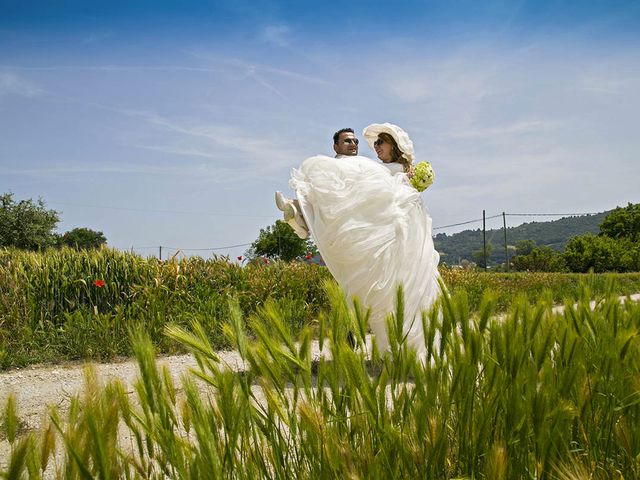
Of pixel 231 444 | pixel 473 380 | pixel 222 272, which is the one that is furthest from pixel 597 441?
pixel 222 272

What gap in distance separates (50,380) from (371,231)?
310 centimetres

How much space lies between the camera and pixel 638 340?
1.82m

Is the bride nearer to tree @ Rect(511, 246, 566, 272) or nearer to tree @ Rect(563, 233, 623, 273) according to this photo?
tree @ Rect(563, 233, 623, 273)

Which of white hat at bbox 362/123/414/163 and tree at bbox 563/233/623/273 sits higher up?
white hat at bbox 362/123/414/163

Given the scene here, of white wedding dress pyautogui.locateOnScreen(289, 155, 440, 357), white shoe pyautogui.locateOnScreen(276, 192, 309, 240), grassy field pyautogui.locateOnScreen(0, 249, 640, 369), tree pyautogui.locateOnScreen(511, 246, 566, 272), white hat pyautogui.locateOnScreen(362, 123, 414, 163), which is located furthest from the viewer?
tree pyautogui.locateOnScreen(511, 246, 566, 272)

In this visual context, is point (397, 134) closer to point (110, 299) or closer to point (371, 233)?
point (371, 233)

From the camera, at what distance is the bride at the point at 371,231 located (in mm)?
4488

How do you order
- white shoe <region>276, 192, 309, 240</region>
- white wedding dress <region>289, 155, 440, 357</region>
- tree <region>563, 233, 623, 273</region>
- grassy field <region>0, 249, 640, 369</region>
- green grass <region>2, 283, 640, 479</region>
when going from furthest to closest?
tree <region>563, 233, 623, 273</region> < grassy field <region>0, 249, 640, 369</region> < white shoe <region>276, 192, 309, 240</region> < white wedding dress <region>289, 155, 440, 357</region> < green grass <region>2, 283, 640, 479</region>

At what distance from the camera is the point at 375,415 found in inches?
51.1

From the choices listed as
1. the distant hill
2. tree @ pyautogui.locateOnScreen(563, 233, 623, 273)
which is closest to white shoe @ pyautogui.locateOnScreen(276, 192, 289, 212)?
tree @ pyautogui.locateOnScreen(563, 233, 623, 273)

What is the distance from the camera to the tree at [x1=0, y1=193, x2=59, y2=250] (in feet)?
103

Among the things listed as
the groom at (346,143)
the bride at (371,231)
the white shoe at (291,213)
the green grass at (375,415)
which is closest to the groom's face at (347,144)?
the groom at (346,143)

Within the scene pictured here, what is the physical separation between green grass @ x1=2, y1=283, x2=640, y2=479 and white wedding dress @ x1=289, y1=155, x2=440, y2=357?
2.80 m

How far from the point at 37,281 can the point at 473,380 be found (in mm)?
6342
